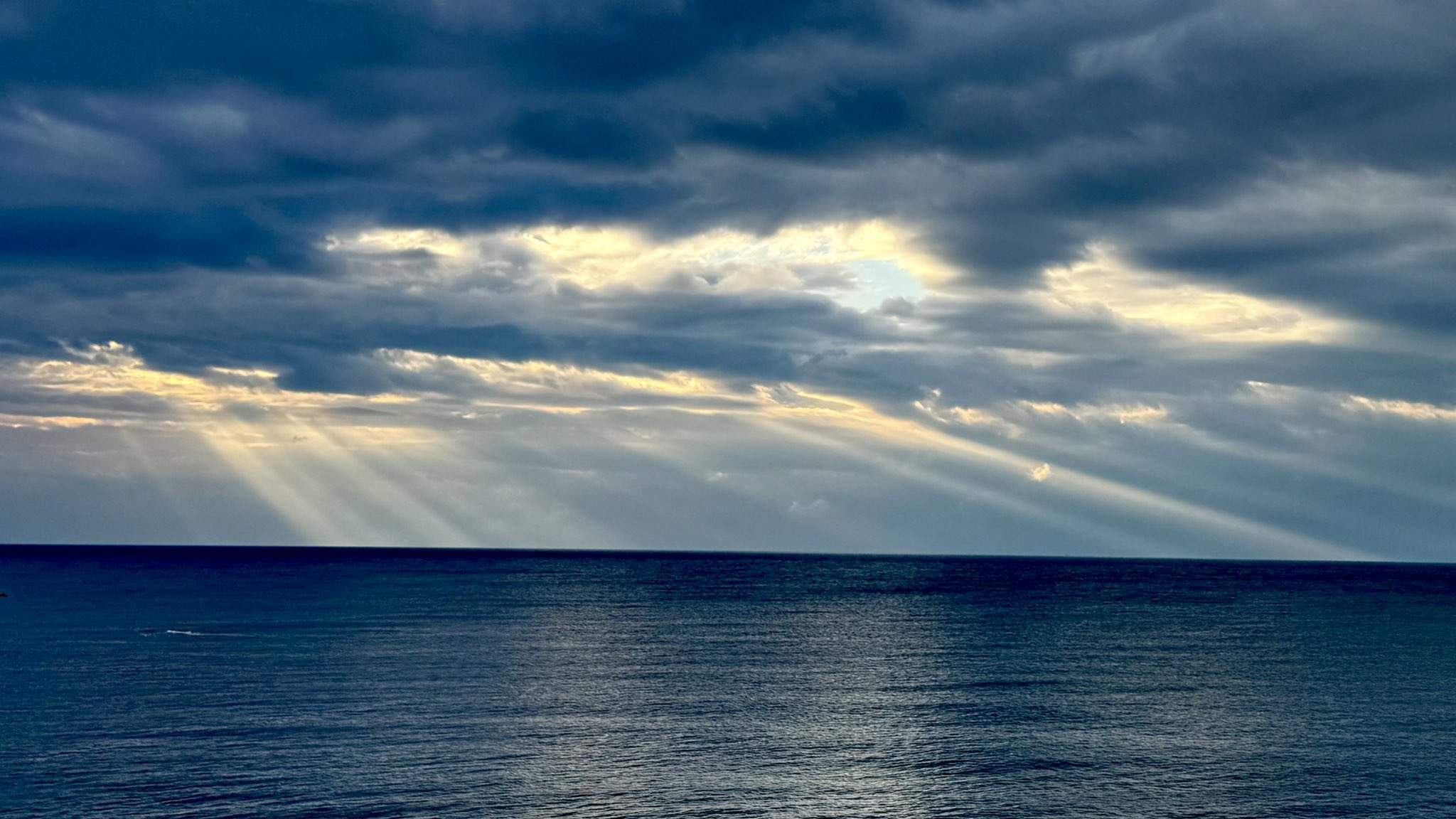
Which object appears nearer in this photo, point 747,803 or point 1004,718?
point 747,803

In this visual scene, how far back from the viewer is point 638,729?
214 ft

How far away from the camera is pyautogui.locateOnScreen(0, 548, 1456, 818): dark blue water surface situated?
5097cm

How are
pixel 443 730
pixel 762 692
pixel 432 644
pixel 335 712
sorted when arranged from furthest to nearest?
1. pixel 432 644
2. pixel 762 692
3. pixel 335 712
4. pixel 443 730

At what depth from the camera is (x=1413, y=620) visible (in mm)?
154875

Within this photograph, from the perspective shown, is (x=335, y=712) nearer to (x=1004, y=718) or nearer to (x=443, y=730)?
(x=443, y=730)

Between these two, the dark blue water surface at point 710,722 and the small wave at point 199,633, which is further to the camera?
the small wave at point 199,633

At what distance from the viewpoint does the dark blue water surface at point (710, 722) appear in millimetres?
50969

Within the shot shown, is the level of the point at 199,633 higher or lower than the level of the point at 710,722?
lower

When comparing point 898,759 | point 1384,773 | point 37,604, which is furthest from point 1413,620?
point 37,604

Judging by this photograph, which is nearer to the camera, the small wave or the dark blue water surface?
the dark blue water surface

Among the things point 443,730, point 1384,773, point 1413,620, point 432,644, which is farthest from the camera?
point 1413,620

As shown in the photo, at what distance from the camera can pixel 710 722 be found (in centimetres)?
6750

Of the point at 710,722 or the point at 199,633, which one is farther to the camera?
the point at 199,633

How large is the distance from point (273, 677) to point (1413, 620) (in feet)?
467
